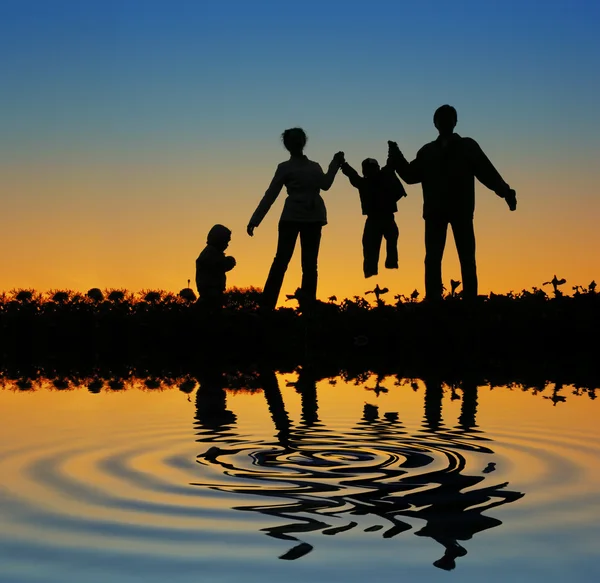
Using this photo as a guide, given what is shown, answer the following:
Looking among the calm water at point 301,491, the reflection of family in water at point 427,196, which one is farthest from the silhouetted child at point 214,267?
the calm water at point 301,491

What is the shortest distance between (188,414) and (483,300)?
8.29 metres

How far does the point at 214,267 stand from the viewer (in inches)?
657

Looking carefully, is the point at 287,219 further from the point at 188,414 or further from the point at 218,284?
the point at 188,414

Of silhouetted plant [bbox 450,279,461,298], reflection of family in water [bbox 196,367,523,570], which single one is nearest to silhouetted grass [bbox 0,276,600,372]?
silhouetted plant [bbox 450,279,461,298]

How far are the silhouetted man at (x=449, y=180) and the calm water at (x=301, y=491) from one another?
20.7 feet

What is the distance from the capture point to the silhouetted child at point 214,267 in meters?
16.5

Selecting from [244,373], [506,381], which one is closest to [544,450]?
[506,381]

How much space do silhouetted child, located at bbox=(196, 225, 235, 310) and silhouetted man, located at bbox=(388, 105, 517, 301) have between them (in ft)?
9.92

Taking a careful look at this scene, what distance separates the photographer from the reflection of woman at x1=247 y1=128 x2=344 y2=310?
15.2m

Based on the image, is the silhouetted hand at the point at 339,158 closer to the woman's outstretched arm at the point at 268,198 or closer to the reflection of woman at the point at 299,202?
the reflection of woman at the point at 299,202

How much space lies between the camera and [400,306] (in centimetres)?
1608

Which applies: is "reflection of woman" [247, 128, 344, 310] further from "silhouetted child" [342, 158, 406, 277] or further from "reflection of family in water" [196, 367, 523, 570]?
"reflection of family in water" [196, 367, 523, 570]

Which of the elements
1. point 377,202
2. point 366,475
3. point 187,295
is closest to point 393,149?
point 377,202

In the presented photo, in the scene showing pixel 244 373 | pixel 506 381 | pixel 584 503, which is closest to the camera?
pixel 584 503
